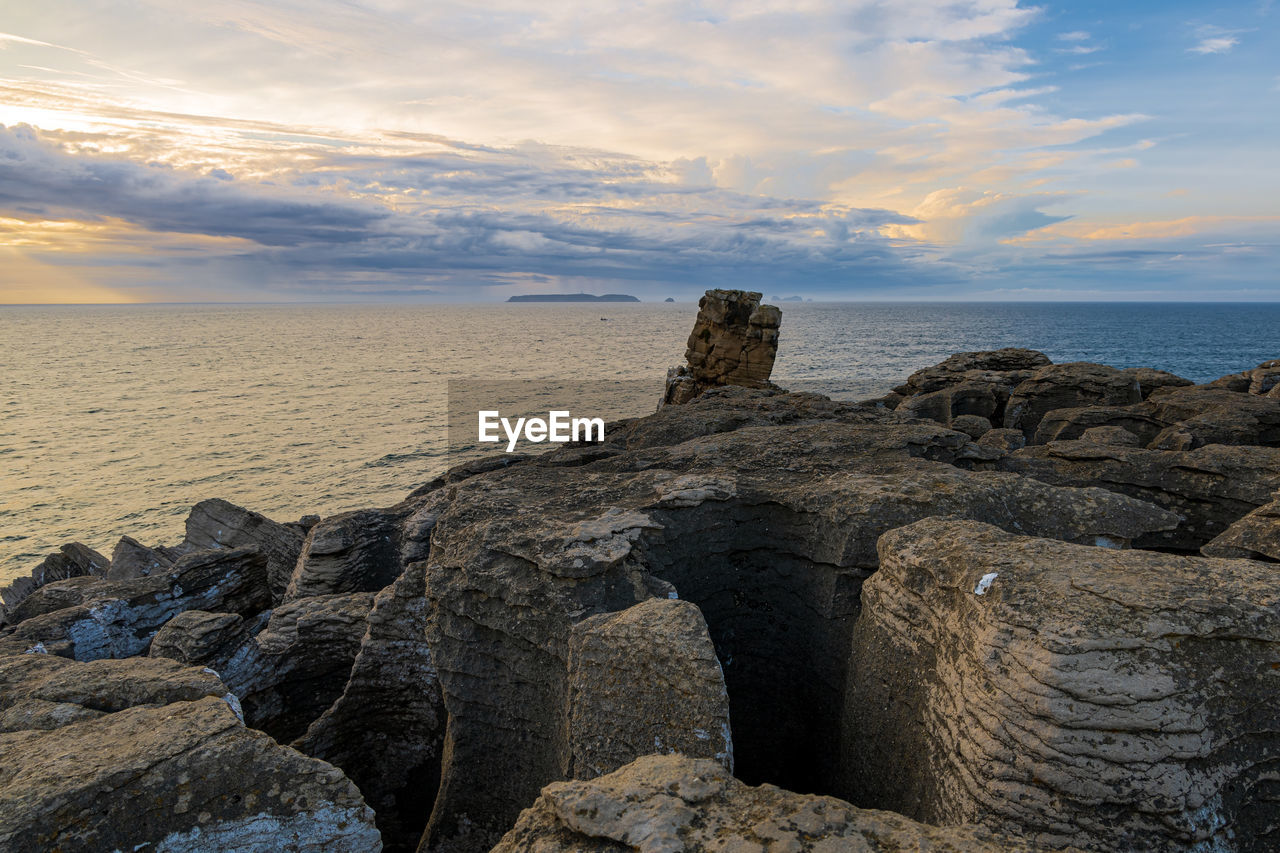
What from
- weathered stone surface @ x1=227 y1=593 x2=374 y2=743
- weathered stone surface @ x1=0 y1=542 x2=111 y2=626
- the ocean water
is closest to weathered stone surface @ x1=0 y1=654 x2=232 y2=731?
weathered stone surface @ x1=227 y1=593 x2=374 y2=743

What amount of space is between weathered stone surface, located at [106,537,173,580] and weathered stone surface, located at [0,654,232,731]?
46.7 ft

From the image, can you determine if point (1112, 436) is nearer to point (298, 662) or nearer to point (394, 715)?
point (394, 715)

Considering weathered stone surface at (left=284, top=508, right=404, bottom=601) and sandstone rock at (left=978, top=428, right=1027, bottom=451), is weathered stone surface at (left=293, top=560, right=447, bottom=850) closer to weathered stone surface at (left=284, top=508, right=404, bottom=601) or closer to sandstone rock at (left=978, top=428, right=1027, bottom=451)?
weathered stone surface at (left=284, top=508, right=404, bottom=601)

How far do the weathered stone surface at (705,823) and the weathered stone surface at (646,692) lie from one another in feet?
4.28

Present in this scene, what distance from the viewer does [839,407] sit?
16.6 metres

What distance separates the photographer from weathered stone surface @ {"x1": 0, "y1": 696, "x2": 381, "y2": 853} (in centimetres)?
493

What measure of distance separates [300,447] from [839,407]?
168ft

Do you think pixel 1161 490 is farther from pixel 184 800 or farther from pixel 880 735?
pixel 184 800

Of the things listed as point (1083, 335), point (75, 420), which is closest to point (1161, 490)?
point (75, 420)

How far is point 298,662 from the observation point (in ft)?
37.4

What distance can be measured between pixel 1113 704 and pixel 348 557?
504 inches

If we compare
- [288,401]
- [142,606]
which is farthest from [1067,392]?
[288,401]

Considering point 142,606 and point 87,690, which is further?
point 142,606

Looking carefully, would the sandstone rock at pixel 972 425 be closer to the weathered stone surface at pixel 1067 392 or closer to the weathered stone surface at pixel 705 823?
the weathered stone surface at pixel 1067 392
